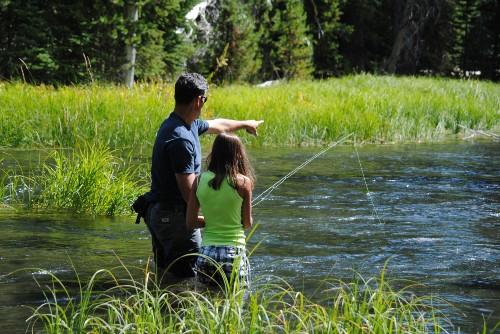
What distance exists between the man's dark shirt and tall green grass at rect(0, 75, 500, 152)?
15.6ft

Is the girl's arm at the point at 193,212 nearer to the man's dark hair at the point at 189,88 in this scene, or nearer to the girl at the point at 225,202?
the girl at the point at 225,202

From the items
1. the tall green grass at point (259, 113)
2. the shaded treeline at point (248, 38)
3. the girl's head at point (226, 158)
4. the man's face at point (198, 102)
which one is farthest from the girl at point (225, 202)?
the shaded treeline at point (248, 38)

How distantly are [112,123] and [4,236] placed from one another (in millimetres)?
5735

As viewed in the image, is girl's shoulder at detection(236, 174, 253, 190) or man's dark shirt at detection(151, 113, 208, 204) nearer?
girl's shoulder at detection(236, 174, 253, 190)

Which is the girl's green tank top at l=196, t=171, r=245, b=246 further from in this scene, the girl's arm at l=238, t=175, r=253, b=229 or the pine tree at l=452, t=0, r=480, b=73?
the pine tree at l=452, t=0, r=480, b=73

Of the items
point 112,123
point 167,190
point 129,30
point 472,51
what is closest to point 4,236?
point 167,190

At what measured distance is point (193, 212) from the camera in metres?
5.86

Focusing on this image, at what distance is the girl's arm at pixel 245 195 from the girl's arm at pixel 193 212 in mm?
277

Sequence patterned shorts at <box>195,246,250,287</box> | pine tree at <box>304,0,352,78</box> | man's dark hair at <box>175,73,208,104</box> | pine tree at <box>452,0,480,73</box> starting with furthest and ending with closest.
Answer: pine tree at <box>452,0,480,73</box>
pine tree at <box>304,0,352,78</box>
man's dark hair at <box>175,73,208,104</box>
patterned shorts at <box>195,246,250,287</box>

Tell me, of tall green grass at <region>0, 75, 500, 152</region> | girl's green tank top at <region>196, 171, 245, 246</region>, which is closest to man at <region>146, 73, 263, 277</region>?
girl's green tank top at <region>196, 171, 245, 246</region>

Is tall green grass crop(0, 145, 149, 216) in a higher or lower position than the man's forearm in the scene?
lower

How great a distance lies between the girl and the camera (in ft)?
18.7

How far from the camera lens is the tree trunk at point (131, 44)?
74.1ft

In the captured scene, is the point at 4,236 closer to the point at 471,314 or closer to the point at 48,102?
the point at 471,314
